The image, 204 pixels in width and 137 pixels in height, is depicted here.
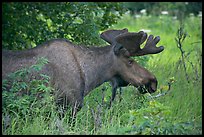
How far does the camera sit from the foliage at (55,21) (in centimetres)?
1019

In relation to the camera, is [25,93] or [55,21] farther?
[55,21]

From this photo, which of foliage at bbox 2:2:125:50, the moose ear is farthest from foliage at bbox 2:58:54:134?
foliage at bbox 2:2:125:50

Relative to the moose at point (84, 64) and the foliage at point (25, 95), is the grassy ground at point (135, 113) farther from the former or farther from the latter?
the moose at point (84, 64)

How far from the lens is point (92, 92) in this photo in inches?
378

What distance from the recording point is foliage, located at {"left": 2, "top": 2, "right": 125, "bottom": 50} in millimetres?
10188

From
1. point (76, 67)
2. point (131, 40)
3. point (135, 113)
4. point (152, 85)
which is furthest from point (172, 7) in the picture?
point (135, 113)

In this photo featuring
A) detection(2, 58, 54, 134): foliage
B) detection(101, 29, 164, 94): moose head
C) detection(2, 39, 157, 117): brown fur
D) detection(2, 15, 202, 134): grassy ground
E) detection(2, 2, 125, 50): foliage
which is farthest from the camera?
detection(2, 2, 125, 50): foliage

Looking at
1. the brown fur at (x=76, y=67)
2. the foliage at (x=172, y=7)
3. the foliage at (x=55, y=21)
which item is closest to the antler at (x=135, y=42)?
the brown fur at (x=76, y=67)

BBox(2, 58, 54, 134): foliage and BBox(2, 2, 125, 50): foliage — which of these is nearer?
BBox(2, 58, 54, 134): foliage

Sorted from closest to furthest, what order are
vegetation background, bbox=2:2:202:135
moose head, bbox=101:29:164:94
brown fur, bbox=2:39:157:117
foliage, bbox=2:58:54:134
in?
1. vegetation background, bbox=2:2:202:135
2. foliage, bbox=2:58:54:134
3. brown fur, bbox=2:39:157:117
4. moose head, bbox=101:29:164:94

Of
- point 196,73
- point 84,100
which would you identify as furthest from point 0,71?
point 196,73

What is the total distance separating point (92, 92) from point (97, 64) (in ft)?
2.83

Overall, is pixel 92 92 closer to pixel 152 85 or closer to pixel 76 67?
pixel 152 85

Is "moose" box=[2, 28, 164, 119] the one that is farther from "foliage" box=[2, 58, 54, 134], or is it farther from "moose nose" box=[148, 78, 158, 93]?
"foliage" box=[2, 58, 54, 134]
